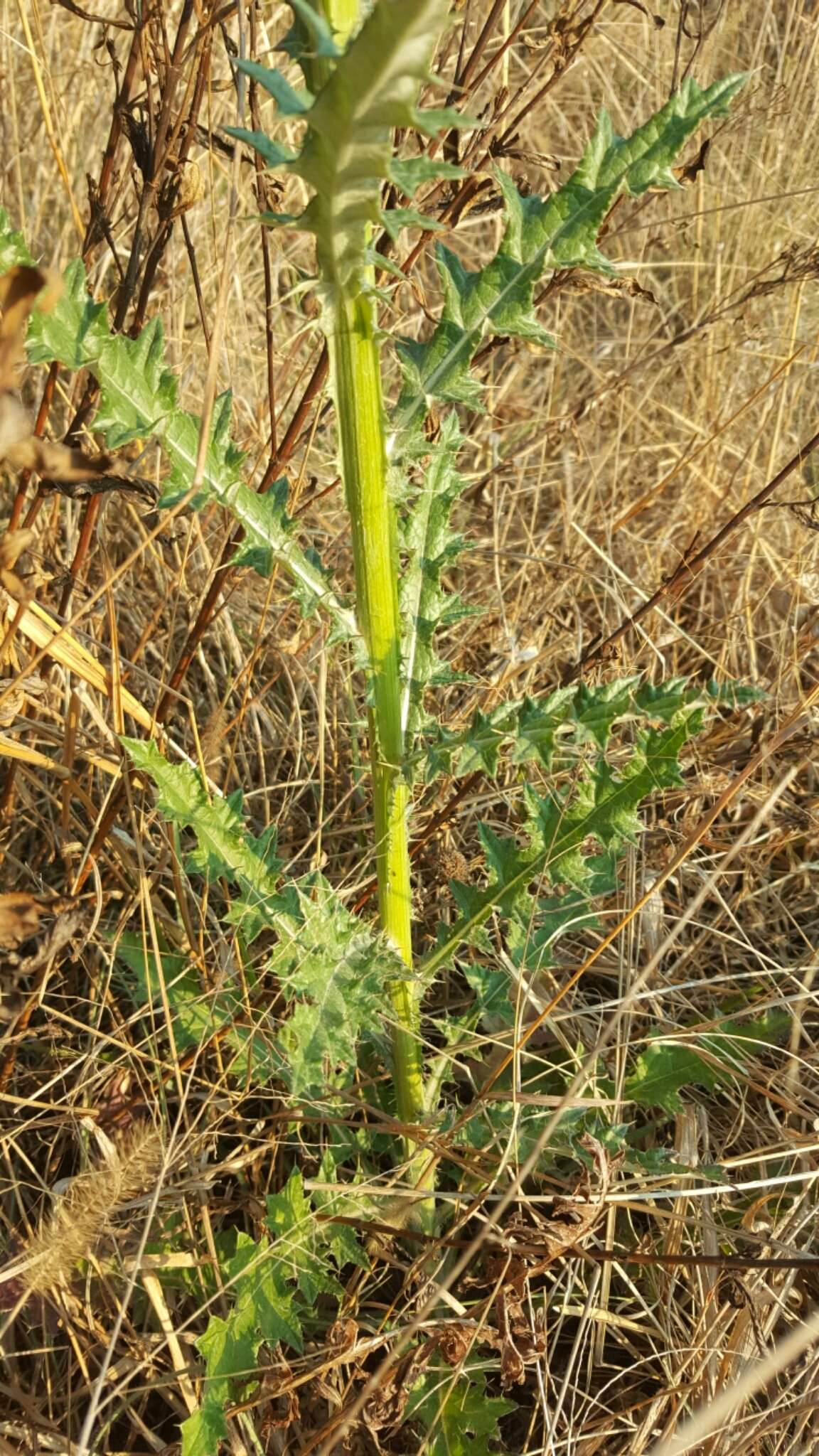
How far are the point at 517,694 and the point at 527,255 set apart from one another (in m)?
1.11

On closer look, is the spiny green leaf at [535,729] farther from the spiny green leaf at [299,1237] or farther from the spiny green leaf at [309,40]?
the spiny green leaf at [309,40]

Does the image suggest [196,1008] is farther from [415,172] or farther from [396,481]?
[415,172]

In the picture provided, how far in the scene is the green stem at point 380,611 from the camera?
1.30 m

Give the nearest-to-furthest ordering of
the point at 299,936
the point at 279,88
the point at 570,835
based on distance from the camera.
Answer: the point at 279,88 → the point at 299,936 → the point at 570,835

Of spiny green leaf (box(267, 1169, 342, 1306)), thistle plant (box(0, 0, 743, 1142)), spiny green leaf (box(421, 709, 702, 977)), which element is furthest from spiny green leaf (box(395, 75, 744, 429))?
spiny green leaf (box(267, 1169, 342, 1306))

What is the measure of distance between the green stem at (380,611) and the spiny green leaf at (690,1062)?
1.29 feet

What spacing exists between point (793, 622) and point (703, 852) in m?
0.55

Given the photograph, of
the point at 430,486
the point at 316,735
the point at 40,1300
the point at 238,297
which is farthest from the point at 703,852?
the point at 238,297

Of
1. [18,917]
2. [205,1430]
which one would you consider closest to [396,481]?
[18,917]

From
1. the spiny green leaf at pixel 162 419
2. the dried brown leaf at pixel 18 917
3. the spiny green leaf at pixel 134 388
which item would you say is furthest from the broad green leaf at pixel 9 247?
the dried brown leaf at pixel 18 917

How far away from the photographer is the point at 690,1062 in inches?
74.9

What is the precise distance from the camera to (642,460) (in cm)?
309

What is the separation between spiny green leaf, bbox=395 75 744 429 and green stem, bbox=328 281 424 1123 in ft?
0.41

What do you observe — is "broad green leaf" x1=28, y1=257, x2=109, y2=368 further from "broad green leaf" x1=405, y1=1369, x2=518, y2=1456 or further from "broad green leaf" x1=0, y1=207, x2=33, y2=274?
"broad green leaf" x1=405, y1=1369, x2=518, y2=1456
